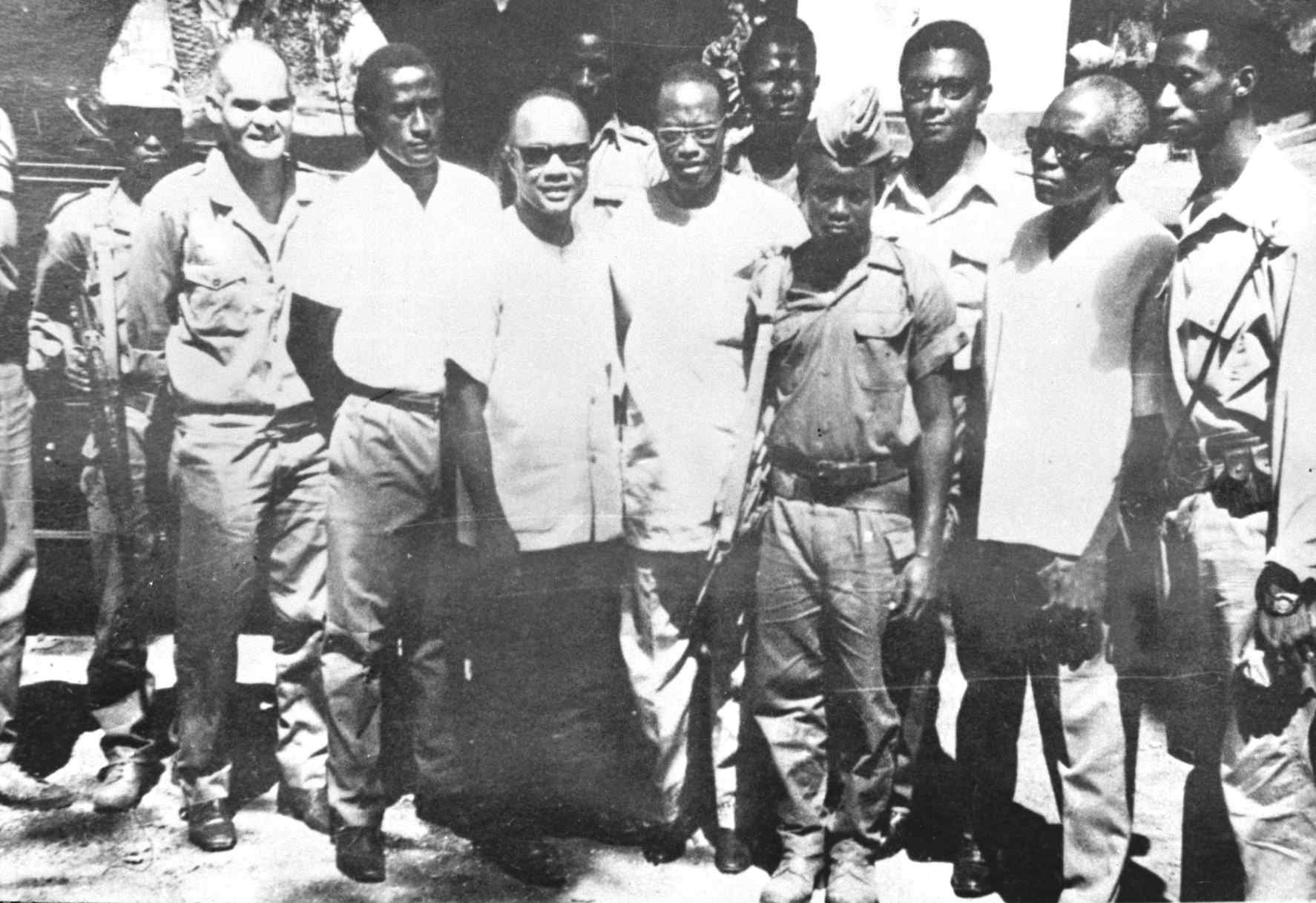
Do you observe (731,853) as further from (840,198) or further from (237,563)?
(840,198)

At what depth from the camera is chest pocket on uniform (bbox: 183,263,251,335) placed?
3711mm

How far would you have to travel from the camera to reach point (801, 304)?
11.8 feet

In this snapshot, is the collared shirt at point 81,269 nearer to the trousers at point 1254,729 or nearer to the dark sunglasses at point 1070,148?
the dark sunglasses at point 1070,148

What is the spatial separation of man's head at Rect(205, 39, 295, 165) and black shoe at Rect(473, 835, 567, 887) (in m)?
2.15

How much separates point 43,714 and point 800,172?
2.91 metres

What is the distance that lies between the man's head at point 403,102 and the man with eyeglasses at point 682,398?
→ 607 mm

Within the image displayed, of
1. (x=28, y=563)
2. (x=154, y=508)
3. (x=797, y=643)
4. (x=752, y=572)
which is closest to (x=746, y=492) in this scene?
(x=752, y=572)

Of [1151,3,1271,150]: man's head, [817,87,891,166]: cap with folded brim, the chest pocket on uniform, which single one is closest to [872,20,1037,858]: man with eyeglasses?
[817,87,891,166]: cap with folded brim

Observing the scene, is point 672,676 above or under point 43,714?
above

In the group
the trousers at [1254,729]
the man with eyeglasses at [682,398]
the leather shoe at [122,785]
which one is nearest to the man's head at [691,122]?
the man with eyeglasses at [682,398]

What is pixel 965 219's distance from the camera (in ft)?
12.2

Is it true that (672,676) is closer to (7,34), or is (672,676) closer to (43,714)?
(43,714)

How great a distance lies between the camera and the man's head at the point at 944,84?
3676 millimetres

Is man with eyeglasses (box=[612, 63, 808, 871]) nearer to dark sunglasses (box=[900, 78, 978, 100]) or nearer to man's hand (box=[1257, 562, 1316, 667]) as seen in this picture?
dark sunglasses (box=[900, 78, 978, 100])
